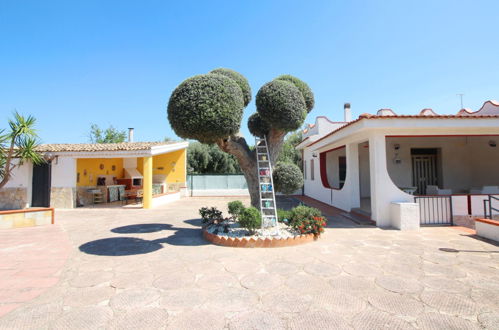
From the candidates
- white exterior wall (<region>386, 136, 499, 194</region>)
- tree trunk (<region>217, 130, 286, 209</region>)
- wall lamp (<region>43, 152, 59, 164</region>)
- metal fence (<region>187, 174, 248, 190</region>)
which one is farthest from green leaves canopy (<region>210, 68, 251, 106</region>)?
metal fence (<region>187, 174, 248, 190</region>)

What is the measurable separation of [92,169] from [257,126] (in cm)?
1470

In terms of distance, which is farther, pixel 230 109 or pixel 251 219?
pixel 251 219

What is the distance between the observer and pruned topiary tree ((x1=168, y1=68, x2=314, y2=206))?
616cm

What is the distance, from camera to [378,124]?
8969 millimetres

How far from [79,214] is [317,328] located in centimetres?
1450

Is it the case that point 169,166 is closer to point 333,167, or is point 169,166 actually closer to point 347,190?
point 333,167

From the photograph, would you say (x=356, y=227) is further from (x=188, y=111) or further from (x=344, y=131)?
(x=188, y=111)

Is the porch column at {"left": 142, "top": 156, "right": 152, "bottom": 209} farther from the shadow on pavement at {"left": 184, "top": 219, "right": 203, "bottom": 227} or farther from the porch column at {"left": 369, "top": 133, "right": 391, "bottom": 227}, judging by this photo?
the porch column at {"left": 369, "top": 133, "right": 391, "bottom": 227}

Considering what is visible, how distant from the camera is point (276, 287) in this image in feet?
14.8

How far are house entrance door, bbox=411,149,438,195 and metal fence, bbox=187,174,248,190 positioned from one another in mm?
13473

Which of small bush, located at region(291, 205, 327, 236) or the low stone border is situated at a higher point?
small bush, located at region(291, 205, 327, 236)

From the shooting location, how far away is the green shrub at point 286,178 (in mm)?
8406

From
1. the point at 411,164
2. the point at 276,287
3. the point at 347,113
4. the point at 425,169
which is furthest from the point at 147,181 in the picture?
the point at 425,169

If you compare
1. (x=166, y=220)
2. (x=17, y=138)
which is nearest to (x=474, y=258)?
(x=166, y=220)
